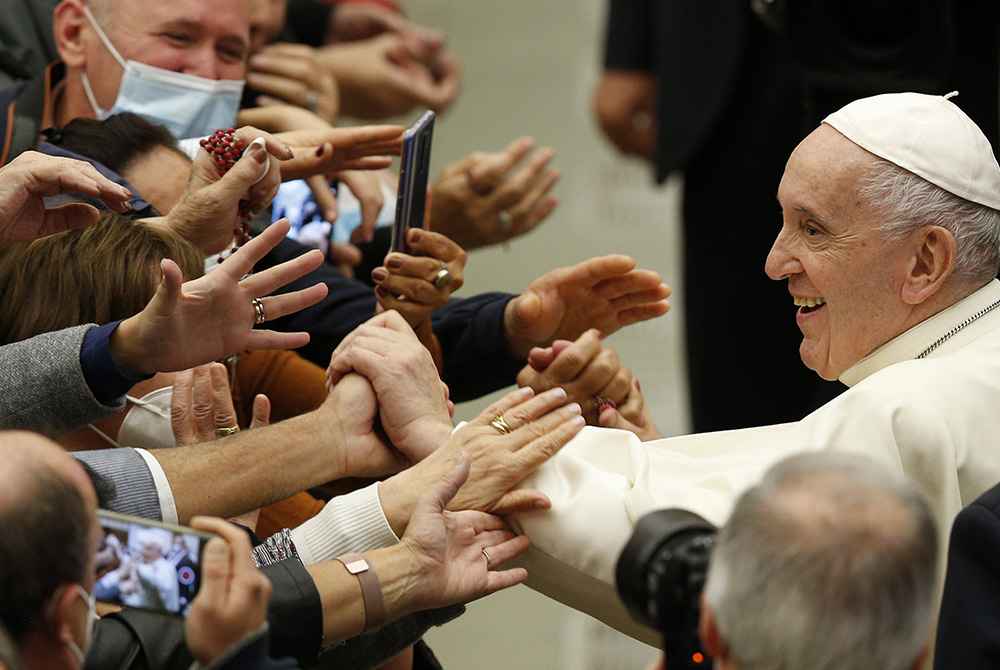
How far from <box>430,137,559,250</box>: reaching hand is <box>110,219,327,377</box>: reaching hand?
1216 millimetres

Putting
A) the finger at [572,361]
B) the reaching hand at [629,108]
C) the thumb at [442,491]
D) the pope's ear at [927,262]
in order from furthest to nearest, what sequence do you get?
the reaching hand at [629,108]
the finger at [572,361]
the pope's ear at [927,262]
the thumb at [442,491]

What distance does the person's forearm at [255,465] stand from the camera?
1.98 metres

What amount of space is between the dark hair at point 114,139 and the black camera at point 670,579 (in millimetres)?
1495

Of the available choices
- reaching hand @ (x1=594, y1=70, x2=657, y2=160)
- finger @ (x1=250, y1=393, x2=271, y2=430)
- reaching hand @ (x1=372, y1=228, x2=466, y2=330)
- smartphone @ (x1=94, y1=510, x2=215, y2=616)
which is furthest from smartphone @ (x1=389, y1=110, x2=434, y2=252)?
reaching hand @ (x1=594, y1=70, x2=657, y2=160)

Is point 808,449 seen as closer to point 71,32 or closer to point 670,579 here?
point 670,579

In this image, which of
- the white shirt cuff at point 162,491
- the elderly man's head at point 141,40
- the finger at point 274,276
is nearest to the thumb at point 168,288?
the finger at point 274,276

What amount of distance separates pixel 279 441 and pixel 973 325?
1.12m

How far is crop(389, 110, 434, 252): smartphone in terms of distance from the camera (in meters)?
2.47

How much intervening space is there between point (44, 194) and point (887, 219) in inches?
53.1

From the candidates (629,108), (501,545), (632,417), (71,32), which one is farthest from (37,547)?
(629,108)

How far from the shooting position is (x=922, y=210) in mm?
2016

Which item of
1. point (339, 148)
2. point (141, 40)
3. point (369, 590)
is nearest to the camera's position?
point (369, 590)

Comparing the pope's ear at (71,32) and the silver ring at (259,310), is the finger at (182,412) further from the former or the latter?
the pope's ear at (71,32)

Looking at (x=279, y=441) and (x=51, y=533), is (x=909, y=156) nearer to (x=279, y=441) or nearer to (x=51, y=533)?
(x=279, y=441)
